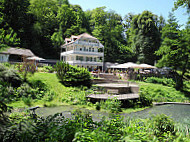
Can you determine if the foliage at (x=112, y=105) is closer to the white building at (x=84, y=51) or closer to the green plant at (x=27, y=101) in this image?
the green plant at (x=27, y=101)

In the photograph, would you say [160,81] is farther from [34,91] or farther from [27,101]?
[27,101]

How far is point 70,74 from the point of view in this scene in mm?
19016

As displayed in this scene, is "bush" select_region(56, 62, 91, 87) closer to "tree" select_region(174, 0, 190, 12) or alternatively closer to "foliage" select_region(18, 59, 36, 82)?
"foliage" select_region(18, 59, 36, 82)

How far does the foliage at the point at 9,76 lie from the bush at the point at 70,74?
16.1ft

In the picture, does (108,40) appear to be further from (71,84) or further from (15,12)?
(71,84)

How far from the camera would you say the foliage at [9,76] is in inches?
602

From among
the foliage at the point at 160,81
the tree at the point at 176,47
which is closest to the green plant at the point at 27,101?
the foliage at the point at 160,81

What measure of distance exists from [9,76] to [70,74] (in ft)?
22.0

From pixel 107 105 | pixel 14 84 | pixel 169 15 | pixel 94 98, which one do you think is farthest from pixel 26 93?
pixel 169 15

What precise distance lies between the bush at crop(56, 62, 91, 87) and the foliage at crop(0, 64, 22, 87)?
491 cm

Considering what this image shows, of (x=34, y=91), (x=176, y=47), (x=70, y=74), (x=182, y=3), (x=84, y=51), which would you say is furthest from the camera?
(x=84, y=51)

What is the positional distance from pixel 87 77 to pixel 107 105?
7.22 metres

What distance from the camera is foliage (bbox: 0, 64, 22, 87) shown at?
15299 mm

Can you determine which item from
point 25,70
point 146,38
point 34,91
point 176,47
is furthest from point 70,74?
point 146,38
